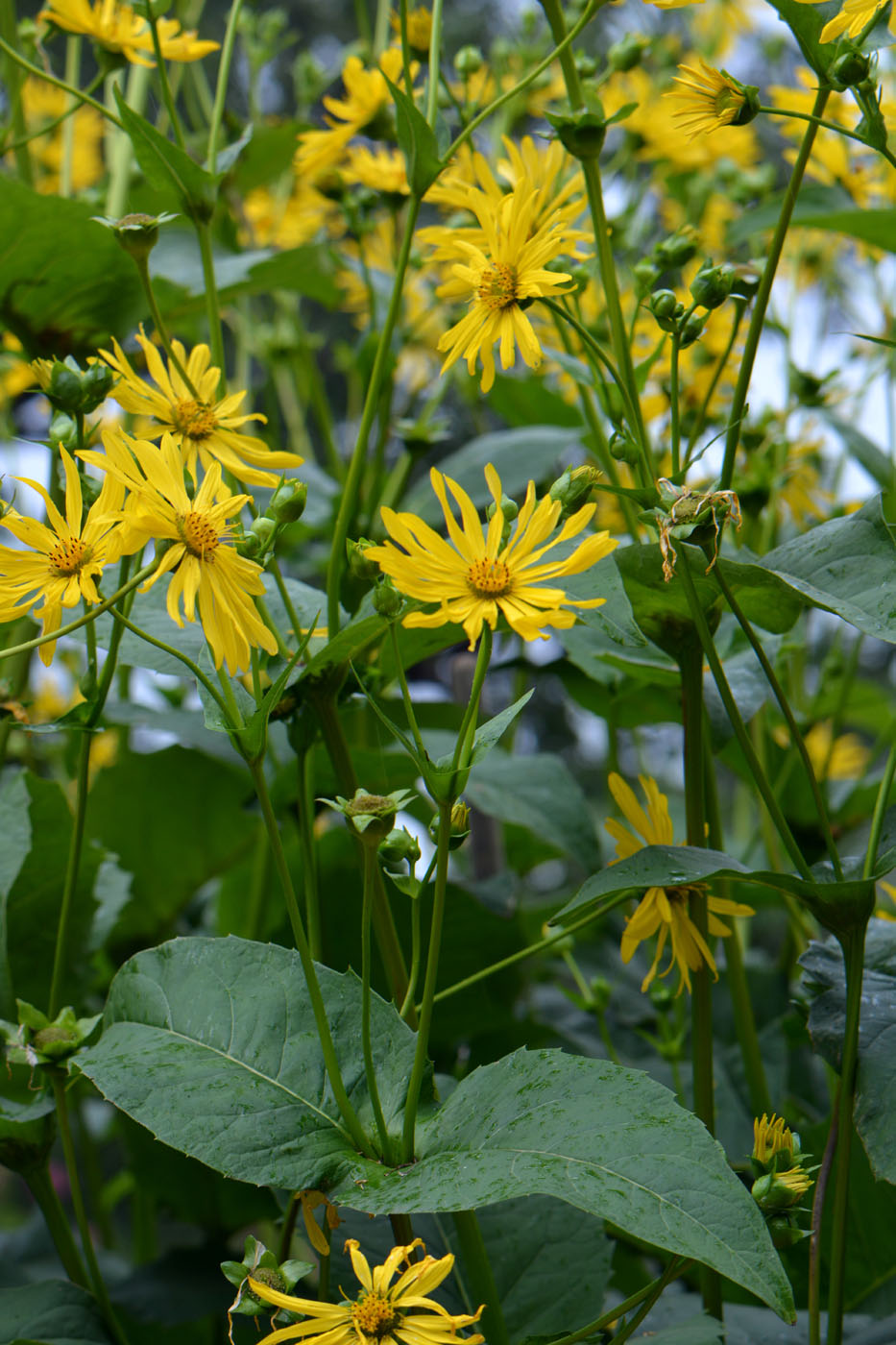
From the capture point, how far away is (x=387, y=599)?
29 cm

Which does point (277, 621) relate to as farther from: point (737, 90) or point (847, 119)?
point (847, 119)

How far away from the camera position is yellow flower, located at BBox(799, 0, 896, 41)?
317mm

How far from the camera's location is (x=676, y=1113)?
10.2 inches

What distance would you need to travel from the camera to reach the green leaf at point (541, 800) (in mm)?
489

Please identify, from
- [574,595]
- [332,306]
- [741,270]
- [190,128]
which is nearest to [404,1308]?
[574,595]

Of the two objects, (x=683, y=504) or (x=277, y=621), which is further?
(x=277, y=621)

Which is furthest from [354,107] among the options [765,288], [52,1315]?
[52,1315]

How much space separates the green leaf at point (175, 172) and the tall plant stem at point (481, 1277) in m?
0.32

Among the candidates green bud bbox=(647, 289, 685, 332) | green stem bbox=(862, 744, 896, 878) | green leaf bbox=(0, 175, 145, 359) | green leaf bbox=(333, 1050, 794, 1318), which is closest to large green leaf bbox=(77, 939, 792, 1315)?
green leaf bbox=(333, 1050, 794, 1318)

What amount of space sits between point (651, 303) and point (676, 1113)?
0.74 feet

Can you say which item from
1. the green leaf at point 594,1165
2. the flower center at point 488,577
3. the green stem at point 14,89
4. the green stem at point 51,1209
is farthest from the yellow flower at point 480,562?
the green stem at point 14,89

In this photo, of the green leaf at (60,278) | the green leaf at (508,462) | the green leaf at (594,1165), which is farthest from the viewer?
the green leaf at (508,462)

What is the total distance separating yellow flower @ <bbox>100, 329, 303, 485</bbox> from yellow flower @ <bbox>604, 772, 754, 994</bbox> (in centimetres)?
15

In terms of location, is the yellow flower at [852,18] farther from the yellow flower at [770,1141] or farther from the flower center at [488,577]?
the yellow flower at [770,1141]
